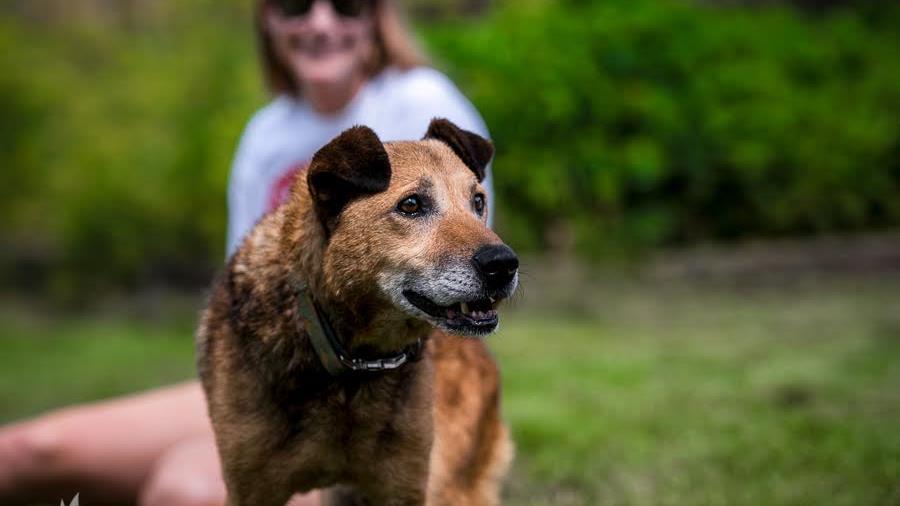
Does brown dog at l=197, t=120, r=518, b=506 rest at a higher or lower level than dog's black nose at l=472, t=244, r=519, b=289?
higher

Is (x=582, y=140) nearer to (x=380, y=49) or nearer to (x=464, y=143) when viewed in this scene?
(x=380, y=49)

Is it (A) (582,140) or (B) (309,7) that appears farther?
(A) (582,140)

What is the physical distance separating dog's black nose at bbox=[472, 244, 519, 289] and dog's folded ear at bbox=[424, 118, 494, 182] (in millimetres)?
576

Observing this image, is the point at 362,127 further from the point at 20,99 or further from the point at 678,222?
the point at 20,99

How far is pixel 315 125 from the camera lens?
4555mm

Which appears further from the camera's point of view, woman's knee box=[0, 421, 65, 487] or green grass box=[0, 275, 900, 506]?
green grass box=[0, 275, 900, 506]

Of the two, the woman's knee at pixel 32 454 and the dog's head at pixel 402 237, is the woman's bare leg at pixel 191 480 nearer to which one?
the woman's knee at pixel 32 454

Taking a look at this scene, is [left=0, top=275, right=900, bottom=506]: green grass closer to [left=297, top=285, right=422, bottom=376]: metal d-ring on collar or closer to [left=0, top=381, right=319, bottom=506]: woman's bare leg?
[left=0, top=381, right=319, bottom=506]: woman's bare leg

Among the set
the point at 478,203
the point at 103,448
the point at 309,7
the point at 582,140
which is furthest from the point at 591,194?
the point at 478,203

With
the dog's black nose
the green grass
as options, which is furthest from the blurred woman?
the green grass

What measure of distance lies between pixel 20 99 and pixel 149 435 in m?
10.6

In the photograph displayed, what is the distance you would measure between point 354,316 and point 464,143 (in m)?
0.66

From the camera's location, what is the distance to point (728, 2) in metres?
18.0

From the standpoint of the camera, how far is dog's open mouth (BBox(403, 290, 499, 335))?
2684 mm
